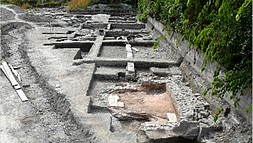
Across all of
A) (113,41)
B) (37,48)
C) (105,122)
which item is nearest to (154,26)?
(113,41)

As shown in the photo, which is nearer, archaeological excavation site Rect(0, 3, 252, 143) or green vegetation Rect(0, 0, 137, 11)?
archaeological excavation site Rect(0, 3, 252, 143)

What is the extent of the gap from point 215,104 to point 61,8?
2500cm

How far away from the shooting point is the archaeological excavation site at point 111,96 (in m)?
6.45

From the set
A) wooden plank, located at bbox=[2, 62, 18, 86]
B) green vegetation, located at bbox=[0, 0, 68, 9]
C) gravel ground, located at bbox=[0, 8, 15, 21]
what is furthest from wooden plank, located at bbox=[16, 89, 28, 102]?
green vegetation, located at bbox=[0, 0, 68, 9]

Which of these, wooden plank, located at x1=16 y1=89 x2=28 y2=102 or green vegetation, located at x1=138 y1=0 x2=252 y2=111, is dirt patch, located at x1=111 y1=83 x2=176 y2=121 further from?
wooden plank, located at x1=16 y1=89 x2=28 y2=102

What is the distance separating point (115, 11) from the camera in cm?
2700

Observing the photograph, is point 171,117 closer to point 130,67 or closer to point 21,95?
point 130,67

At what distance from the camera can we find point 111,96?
347 inches

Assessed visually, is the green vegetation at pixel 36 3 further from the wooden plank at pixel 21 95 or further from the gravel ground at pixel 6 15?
the wooden plank at pixel 21 95

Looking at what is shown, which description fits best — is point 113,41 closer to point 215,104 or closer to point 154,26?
point 154,26

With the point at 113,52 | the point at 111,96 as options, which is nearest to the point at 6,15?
the point at 113,52

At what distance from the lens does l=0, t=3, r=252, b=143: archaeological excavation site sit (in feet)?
21.2

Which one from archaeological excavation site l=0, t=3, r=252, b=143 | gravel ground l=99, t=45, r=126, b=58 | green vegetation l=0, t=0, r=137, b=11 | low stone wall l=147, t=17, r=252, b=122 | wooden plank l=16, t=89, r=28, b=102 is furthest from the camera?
green vegetation l=0, t=0, r=137, b=11

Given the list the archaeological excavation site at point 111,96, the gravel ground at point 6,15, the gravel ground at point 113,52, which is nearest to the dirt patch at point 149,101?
the archaeological excavation site at point 111,96
